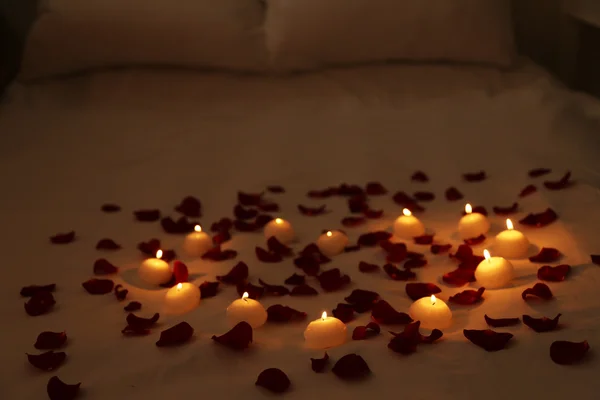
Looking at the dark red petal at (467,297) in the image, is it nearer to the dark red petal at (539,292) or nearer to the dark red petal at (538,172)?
the dark red petal at (539,292)

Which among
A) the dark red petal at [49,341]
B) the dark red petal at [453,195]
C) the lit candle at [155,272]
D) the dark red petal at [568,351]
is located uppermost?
the dark red petal at [453,195]

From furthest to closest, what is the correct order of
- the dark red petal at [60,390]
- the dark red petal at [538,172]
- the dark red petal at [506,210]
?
the dark red petal at [538,172], the dark red petal at [506,210], the dark red petal at [60,390]

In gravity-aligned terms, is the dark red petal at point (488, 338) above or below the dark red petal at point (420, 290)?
below

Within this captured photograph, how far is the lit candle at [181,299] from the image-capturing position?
1.07 metres

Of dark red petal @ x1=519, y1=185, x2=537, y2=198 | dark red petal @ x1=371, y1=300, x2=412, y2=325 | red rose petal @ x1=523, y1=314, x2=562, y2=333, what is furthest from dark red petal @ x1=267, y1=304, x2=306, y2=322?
dark red petal @ x1=519, y1=185, x2=537, y2=198

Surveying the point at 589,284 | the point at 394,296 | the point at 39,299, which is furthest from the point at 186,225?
the point at 589,284

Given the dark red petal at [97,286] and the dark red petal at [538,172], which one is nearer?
the dark red petal at [97,286]

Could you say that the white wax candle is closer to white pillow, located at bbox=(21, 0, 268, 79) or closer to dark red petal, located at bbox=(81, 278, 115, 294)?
dark red petal, located at bbox=(81, 278, 115, 294)

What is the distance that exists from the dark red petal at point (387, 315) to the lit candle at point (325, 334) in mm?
80

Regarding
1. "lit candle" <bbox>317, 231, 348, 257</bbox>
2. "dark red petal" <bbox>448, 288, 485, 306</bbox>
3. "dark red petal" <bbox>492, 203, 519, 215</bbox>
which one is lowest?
"dark red petal" <bbox>448, 288, 485, 306</bbox>

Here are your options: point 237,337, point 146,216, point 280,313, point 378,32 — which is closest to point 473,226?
point 280,313

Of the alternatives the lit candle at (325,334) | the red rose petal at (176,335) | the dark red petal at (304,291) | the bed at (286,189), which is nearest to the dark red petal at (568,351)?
the bed at (286,189)

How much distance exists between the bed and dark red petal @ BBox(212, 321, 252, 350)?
1cm

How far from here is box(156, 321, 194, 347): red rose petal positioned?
0.97 m
